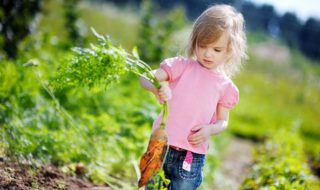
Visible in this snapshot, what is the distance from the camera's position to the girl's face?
2682 millimetres

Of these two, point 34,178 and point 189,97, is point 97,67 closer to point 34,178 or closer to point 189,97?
point 189,97

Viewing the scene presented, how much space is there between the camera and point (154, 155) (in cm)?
258

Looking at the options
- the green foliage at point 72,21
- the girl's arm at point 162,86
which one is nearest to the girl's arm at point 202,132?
the girl's arm at point 162,86

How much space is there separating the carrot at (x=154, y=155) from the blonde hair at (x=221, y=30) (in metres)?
0.60

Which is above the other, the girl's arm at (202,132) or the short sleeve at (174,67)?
the short sleeve at (174,67)

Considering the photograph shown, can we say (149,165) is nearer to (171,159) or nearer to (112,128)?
(171,159)

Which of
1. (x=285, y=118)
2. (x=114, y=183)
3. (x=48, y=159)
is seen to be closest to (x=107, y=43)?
(x=48, y=159)

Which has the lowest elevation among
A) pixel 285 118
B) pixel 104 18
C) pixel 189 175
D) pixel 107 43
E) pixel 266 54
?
pixel 189 175

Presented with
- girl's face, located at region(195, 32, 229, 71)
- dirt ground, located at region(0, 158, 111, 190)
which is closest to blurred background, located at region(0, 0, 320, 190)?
dirt ground, located at region(0, 158, 111, 190)

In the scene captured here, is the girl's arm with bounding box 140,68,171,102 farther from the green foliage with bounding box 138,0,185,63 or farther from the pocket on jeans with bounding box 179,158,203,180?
the green foliage with bounding box 138,0,185,63

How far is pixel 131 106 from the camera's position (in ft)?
16.1

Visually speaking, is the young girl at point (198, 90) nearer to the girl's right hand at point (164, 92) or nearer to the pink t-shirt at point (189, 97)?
the pink t-shirt at point (189, 97)

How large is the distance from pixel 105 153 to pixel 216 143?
4224 millimetres

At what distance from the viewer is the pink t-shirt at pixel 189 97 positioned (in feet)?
8.88
